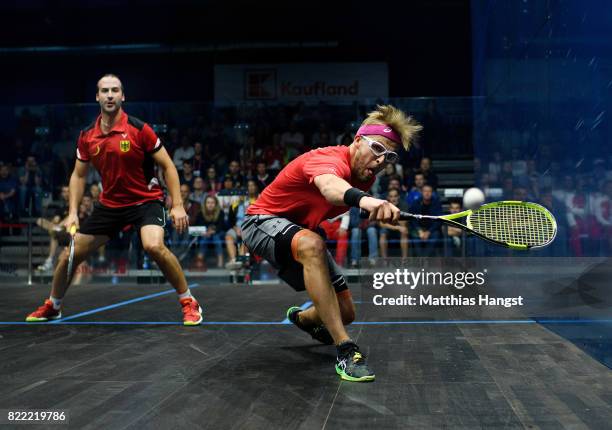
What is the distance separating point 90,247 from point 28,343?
75 cm

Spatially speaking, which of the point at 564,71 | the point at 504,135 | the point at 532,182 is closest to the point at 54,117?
the point at 504,135

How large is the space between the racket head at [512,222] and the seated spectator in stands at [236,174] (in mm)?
4615

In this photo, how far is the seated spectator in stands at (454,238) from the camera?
6.75 metres

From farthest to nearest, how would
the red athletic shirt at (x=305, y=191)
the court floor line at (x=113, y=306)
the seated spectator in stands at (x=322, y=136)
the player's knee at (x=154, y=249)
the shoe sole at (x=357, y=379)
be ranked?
the seated spectator in stands at (x=322, y=136) → the court floor line at (x=113, y=306) → the player's knee at (x=154, y=249) → the red athletic shirt at (x=305, y=191) → the shoe sole at (x=357, y=379)

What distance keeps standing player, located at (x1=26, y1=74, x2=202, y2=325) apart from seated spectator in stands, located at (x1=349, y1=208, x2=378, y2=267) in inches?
136

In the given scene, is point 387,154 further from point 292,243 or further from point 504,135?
point 504,135

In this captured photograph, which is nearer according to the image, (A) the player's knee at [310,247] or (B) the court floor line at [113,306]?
(A) the player's knee at [310,247]

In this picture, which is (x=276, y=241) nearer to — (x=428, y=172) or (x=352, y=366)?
(x=352, y=366)

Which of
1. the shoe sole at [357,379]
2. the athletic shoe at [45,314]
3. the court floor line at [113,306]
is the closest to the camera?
the shoe sole at [357,379]

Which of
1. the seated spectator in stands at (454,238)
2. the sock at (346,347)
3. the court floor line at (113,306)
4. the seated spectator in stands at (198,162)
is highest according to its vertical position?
the seated spectator in stands at (198,162)

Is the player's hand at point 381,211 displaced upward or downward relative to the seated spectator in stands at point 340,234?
upward

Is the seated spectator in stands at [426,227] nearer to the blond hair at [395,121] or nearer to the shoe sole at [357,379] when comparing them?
the blond hair at [395,121]

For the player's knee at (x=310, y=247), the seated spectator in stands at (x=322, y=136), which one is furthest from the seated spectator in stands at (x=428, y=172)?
the player's knee at (x=310, y=247)

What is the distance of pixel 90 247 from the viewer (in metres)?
3.59
